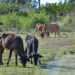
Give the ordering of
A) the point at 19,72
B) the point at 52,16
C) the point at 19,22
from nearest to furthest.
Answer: the point at 19,72
the point at 19,22
the point at 52,16

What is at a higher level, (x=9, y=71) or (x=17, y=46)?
(x=17, y=46)

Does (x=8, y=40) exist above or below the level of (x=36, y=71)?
above

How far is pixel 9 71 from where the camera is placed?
10.1 meters

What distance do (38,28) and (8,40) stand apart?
22.3 m

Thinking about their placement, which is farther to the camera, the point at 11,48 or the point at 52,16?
the point at 52,16

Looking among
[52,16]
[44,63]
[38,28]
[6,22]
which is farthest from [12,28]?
[44,63]

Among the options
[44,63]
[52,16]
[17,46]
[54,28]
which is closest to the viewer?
[17,46]

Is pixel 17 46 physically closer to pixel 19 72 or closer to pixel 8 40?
pixel 8 40

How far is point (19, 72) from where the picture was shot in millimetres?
9891

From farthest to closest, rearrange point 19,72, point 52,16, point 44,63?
1. point 52,16
2. point 44,63
3. point 19,72

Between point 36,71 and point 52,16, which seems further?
point 52,16

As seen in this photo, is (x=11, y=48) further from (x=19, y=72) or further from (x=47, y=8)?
(x=47, y=8)

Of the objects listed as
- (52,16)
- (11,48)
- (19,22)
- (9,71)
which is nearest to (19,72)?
(9,71)

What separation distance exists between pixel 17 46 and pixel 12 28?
2961 cm
